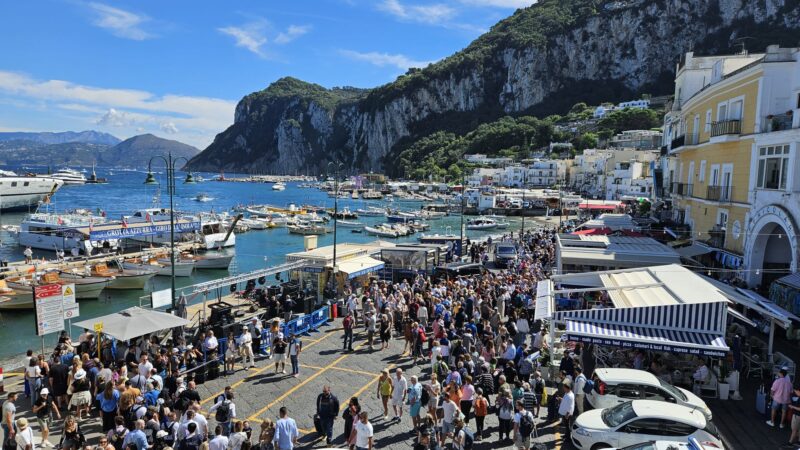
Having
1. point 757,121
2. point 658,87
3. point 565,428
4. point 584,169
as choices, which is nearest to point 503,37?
point 658,87

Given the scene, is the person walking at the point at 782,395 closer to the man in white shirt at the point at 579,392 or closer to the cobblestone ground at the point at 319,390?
the man in white shirt at the point at 579,392

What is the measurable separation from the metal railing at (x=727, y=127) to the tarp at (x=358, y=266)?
14913mm

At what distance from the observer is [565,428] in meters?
9.80

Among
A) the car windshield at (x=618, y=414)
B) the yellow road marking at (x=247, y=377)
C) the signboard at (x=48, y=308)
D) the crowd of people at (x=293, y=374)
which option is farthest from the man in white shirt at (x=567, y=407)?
the signboard at (x=48, y=308)

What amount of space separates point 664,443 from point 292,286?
15360mm

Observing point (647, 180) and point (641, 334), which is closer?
point (641, 334)

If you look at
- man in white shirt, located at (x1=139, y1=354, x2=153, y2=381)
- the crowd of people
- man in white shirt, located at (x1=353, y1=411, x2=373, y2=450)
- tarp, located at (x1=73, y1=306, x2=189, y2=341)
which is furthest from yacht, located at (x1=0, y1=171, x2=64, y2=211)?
man in white shirt, located at (x1=353, y1=411, x2=373, y2=450)

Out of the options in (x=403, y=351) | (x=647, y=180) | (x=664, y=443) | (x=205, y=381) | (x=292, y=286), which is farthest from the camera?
(x=647, y=180)

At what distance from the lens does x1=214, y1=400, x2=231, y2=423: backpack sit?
8.95 metres

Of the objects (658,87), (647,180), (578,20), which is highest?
(578,20)

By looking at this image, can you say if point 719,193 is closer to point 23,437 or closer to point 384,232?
point 23,437

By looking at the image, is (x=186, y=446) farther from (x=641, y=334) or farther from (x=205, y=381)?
(x=641, y=334)

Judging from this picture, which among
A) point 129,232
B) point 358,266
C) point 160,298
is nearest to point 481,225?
point 129,232

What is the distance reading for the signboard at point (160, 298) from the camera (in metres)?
15.9
